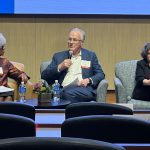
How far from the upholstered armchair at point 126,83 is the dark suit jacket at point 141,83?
80mm

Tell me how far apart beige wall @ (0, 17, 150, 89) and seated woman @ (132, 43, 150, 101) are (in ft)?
6.18

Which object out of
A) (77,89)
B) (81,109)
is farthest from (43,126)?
(77,89)

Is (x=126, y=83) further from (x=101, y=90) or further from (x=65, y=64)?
(x=65, y=64)

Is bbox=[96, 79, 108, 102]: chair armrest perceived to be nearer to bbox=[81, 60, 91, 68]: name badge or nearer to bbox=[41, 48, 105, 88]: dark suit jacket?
bbox=[41, 48, 105, 88]: dark suit jacket

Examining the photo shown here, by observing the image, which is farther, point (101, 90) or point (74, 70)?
point (74, 70)

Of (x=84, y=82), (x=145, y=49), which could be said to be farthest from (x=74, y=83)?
(x=145, y=49)

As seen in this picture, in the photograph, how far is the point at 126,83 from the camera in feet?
18.7

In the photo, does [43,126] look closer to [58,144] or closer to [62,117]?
[62,117]

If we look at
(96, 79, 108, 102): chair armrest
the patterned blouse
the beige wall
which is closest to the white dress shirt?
(96, 79, 108, 102): chair armrest

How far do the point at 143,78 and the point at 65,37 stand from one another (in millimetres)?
2350

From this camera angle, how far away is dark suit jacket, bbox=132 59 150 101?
5508 millimetres

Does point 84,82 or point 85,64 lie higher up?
point 85,64

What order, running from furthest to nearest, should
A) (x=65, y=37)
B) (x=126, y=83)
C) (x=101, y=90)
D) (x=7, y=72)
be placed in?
(x=65, y=37)
(x=126, y=83)
(x=7, y=72)
(x=101, y=90)
